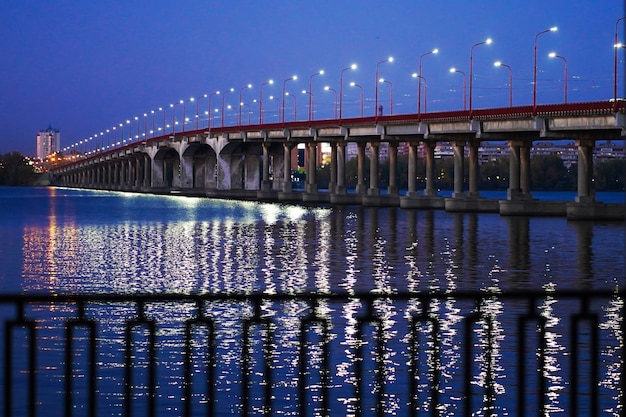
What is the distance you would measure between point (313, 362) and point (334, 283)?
17282mm

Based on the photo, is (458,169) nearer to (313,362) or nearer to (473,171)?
(473,171)

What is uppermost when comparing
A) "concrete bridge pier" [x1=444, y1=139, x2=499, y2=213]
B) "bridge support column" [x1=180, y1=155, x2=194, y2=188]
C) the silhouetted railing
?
"bridge support column" [x1=180, y1=155, x2=194, y2=188]

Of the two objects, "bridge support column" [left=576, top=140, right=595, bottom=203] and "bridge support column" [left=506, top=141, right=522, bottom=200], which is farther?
"bridge support column" [left=506, top=141, right=522, bottom=200]

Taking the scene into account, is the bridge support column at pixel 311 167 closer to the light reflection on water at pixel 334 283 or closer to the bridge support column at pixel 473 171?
the bridge support column at pixel 473 171

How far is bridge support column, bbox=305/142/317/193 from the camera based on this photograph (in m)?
153

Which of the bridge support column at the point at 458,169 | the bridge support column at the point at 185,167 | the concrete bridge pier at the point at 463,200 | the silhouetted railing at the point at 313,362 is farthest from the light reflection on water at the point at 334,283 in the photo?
the bridge support column at the point at 185,167

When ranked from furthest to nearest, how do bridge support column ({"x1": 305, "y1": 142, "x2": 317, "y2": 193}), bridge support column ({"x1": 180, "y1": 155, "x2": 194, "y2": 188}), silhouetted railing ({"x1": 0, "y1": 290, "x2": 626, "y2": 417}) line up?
1. bridge support column ({"x1": 180, "y1": 155, "x2": 194, "y2": 188})
2. bridge support column ({"x1": 305, "y1": 142, "x2": 317, "y2": 193})
3. silhouetted railing ({"x1": 0, "y1": 290, "x2": 626, "y2": 417})

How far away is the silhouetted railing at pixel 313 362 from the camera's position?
36.9ft

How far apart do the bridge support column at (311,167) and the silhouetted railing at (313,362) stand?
403 ft

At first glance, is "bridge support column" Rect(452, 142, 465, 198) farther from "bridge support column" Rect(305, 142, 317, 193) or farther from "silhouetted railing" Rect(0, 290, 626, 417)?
"silhouetted railing" Rect(0, 290, 626, 417)

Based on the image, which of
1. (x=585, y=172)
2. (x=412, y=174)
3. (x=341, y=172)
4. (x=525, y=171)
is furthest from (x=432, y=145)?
(x=585, y=172)

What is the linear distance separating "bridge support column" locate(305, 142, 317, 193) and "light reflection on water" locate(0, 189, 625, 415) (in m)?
61.4

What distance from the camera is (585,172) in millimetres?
95875

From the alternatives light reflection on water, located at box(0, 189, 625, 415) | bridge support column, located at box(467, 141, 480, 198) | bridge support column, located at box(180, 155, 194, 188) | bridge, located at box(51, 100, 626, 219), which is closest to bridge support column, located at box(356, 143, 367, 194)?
bridge, located at box(51, 100, 626, 219)
